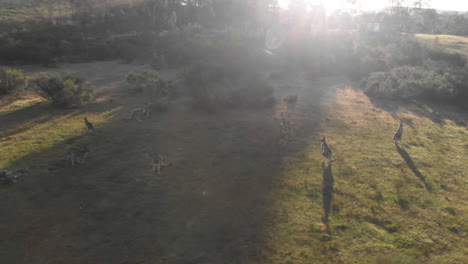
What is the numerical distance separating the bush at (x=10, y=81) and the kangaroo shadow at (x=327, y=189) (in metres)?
28.0

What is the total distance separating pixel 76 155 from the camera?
1468 centimetres

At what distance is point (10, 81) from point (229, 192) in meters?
25.3

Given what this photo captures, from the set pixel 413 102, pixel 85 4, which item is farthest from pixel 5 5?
pixel 413 102

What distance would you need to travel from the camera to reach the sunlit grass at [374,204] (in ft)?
32.6

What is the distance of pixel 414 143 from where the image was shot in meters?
19.3

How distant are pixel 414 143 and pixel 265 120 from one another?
10429 millimetres

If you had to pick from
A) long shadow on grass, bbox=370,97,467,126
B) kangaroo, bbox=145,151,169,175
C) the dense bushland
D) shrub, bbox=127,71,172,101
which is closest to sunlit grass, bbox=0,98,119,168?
shrub, bbox=127,71,172,101

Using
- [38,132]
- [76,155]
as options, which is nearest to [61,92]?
[38,132]

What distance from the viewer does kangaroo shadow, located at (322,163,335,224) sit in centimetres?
1186

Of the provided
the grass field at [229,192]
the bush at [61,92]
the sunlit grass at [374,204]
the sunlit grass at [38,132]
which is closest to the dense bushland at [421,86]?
the grass field at [229,192]

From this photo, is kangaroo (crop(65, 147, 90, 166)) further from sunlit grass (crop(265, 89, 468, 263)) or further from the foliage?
the foliage

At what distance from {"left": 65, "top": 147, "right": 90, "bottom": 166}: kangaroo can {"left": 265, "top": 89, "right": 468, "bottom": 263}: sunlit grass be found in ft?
33.0

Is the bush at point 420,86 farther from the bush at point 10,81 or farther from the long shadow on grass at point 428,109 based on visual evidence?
the bush at point 10,81

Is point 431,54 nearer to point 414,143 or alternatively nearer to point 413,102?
point 413,102
